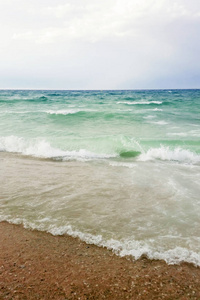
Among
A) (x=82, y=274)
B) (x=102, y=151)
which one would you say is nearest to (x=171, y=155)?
(x=102, y=151)

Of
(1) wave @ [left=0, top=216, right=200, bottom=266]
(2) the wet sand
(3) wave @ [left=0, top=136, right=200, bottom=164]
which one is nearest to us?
(2) the wet sand

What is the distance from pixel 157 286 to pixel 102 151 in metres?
6.76

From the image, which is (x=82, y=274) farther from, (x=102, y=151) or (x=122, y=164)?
(x=102, y=151)

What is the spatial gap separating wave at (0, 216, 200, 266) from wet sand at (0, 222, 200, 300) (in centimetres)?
8

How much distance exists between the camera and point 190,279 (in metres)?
2.46

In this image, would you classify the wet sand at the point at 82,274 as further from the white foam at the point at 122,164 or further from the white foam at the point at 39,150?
the white foam at the point at 39,150

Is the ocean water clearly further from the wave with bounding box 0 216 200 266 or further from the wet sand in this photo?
the wet sand

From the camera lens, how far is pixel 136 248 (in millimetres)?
2936

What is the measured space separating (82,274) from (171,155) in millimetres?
6520

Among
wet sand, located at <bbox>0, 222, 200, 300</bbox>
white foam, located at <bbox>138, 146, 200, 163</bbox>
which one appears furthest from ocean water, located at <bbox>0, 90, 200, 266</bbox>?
wet sand, located at <bbox>0, 222, 200, 300</bbox>

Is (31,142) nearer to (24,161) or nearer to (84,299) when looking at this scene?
(24,161)

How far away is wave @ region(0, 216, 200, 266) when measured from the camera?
2.77 meters

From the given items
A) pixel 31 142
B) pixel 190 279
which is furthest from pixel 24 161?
pixel 190 279

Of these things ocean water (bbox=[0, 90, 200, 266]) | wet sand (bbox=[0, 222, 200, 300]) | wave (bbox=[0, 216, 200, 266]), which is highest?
ocean water (bbox=[0, 90, 200, 266])
